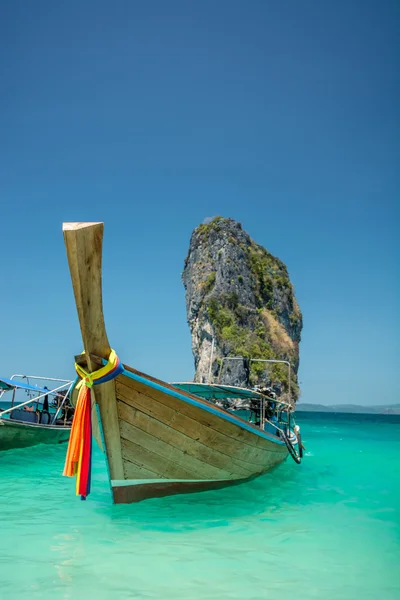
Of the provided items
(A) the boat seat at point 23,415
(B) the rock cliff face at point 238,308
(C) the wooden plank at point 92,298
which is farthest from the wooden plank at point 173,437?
(B) the rock cliff face at point 238,308

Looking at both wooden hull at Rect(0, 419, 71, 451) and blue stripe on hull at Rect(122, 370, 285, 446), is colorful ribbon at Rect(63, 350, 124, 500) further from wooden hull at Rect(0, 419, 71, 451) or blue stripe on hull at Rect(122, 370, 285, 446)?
wooden hull at Rect(0, 419, 71, 451)

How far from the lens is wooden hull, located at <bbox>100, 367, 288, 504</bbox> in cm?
536

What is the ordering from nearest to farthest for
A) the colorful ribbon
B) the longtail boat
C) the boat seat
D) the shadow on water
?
the longtail boat < the colorful ribbon < the shadow on water < the boat seat

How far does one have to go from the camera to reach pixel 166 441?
577 centimetres

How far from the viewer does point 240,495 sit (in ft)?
25.0

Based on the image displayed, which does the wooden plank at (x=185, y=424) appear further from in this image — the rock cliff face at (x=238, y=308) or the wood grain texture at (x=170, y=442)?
the rock cliff face at (x=238, y=308)

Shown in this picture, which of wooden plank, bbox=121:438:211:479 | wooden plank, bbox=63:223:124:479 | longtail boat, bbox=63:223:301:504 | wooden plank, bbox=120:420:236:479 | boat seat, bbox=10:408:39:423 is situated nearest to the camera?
wooden plank, bbox=63:223:124:479

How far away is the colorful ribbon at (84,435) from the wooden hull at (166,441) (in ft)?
1.55

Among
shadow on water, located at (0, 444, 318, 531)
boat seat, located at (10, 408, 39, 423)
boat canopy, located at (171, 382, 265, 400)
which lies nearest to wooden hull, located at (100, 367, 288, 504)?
shadow on water, located at (0, 444, 318, 531)

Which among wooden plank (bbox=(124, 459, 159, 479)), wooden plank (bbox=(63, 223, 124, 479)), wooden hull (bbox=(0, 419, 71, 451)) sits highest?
wooden plank (bbox=(63, 223, 124, 479))

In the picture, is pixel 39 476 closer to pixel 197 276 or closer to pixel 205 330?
pixel 205 330

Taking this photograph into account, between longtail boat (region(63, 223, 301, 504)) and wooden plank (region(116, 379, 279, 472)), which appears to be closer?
longtail boat (region(63, 223, 301, 504))

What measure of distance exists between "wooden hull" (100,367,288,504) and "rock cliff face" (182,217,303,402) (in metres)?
41.8

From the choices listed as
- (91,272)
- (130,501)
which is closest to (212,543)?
(130,501)
